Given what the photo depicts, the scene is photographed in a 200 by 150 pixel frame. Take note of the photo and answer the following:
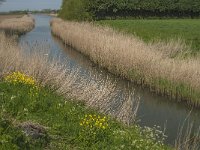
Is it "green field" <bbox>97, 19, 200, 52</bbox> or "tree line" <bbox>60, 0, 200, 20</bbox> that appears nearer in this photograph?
"green field" <bbox>97, 19, 200, 52</bbox>

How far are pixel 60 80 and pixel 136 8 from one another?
42114 millimetres

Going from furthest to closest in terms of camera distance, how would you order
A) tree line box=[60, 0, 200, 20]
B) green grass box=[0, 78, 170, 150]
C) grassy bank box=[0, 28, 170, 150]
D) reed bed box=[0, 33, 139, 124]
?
tree line box=[60, 0, 200, 20] → reed bed box=[0, 33, 139, 124] → grassy bank box=[0, 28, 170, 150] → green grass box=[0, 78, 170, 150]

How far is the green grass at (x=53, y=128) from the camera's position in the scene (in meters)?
6.23

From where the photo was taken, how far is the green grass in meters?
6.23

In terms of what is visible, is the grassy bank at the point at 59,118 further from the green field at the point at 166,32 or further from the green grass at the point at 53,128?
the green field at the point at 166,32

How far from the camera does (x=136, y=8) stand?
52.3 metres

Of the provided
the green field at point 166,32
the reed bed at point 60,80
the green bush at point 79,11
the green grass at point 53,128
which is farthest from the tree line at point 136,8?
the green grass at point 53,128

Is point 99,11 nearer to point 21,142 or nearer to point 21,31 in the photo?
point 21,31

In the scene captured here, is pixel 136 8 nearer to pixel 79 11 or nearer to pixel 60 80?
pixel 79 11

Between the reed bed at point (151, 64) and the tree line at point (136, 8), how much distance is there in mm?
23815

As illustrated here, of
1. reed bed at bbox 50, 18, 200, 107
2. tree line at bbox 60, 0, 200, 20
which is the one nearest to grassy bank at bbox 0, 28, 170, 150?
reed bed at bbox 50, 18, 200, 107

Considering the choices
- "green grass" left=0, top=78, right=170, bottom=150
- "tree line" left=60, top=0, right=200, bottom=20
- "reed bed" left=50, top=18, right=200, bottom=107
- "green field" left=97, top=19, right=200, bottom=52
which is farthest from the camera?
"tree line" left=60, top=0, right=200, bottom=20

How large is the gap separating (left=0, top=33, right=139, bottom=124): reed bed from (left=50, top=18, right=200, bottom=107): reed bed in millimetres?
2388

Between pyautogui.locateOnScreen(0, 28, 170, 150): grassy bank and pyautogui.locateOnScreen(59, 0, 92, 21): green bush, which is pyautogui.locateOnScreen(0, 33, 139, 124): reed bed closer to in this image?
pyautogui.locateOnScreen(0, 28, 170, 150): grassy bank
